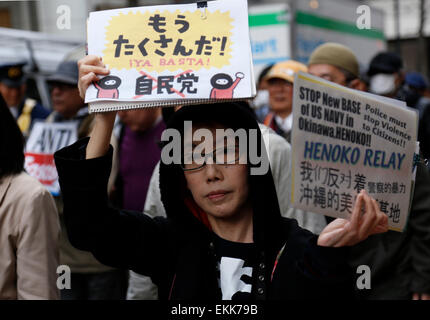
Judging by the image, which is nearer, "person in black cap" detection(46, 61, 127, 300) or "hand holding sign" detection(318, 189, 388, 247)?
"hand holding sign" detection(318, 189, 388, 247)

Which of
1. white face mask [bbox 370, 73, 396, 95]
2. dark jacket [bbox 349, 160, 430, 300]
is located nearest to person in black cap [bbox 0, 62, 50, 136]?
white face mask [bbox 370, 73, 396, 95]

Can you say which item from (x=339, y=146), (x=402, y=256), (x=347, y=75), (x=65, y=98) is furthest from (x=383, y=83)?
(x=339, y=146)

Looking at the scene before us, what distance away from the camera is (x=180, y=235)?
2531 millimetres

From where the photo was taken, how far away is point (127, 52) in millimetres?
2318

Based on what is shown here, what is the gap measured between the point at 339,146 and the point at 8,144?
161 cm

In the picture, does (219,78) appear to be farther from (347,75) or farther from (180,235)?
(347,75)

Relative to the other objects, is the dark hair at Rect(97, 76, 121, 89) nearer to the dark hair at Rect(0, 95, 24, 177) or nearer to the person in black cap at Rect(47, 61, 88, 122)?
the dark hair at Rect(0, 95, 24, 177)

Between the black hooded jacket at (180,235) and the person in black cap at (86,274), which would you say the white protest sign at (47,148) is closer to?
the person in black cap at (86,274)

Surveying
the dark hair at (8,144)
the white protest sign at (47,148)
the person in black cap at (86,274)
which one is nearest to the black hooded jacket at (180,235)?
the dark hair at (8,144)

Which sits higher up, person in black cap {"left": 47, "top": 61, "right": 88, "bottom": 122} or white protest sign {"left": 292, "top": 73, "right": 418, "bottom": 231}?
person in black cap {"left": 47, "top": 61, "right": 88, "bottom": 122}

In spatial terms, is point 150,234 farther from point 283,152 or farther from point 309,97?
point 283,152

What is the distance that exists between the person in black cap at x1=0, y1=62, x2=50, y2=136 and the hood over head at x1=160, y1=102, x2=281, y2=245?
12.2 ft

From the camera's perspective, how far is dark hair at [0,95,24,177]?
9.87 ft
